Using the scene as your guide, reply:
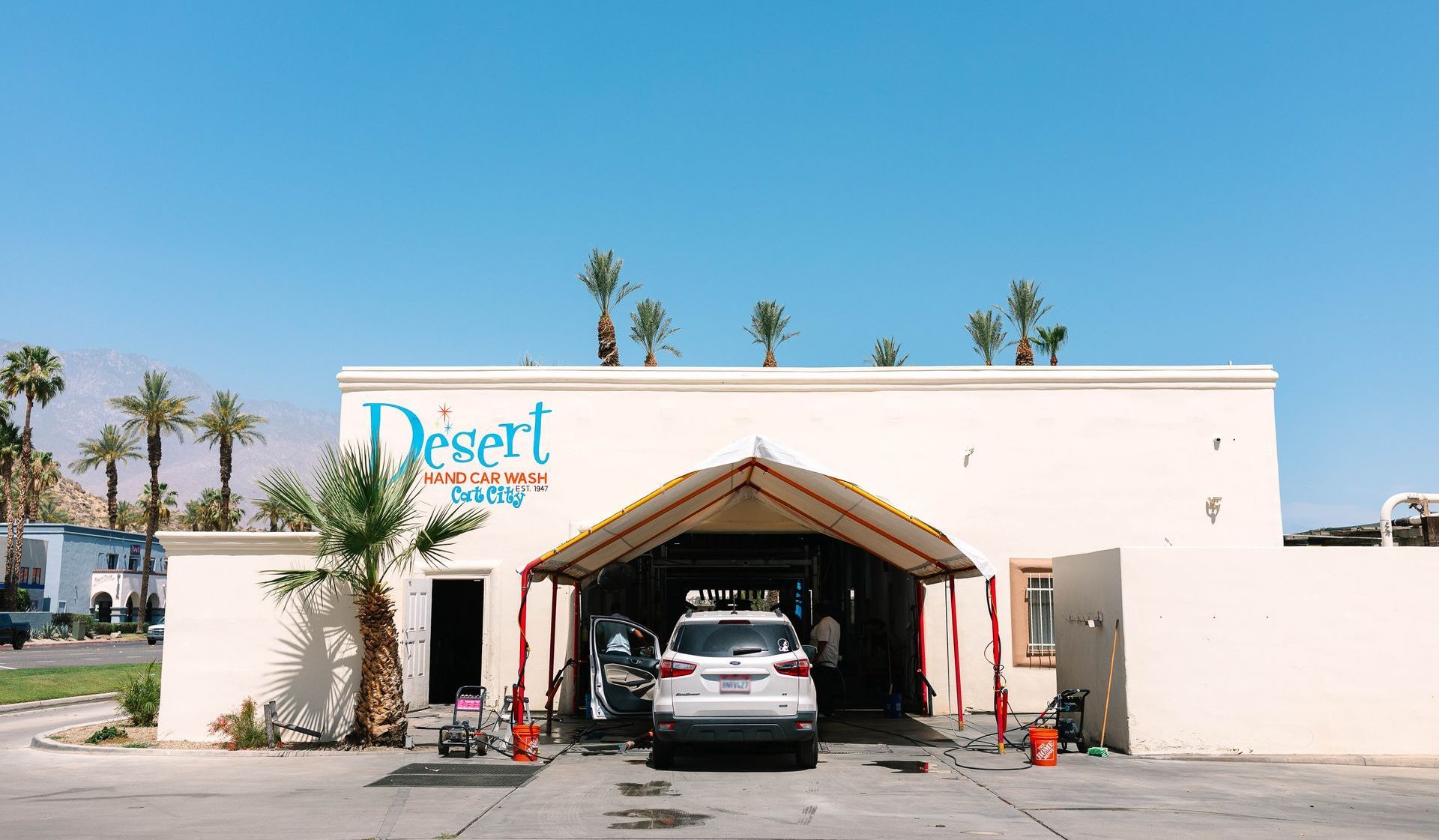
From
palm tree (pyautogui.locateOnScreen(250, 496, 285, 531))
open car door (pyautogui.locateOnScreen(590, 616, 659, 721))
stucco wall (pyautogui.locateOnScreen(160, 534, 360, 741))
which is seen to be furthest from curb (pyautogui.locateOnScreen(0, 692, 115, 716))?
open car door (pyautogui.locateOnScreen(590, 616, 659, 721))

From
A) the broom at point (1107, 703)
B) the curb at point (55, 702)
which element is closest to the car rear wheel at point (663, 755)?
the broom at point (1107, 703)

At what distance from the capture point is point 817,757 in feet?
42.3

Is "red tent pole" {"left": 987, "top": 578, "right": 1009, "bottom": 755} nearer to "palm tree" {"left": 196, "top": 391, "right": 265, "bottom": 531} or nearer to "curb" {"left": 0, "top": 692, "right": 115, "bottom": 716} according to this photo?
"curb" {"left": 0, "top": 692, "right": 115, "bottom": 716}

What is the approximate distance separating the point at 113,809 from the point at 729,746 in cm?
589

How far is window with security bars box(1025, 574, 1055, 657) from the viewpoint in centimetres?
1795

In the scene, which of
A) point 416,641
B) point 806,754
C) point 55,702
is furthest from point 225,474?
point 806,754

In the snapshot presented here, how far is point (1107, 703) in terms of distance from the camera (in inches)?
561

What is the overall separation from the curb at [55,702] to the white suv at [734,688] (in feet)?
44.0

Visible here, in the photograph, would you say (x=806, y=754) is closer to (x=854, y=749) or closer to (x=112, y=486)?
(x=854, y=749)

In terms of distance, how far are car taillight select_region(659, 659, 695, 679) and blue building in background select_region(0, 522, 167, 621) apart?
6294cm

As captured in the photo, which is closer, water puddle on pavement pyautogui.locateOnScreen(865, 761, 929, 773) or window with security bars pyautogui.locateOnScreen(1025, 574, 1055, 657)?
water puddle on pavement pyautogui.locateOnScreen(865, 761, 929, 773)

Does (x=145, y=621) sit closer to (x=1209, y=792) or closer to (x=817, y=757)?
(x=817, y=757)

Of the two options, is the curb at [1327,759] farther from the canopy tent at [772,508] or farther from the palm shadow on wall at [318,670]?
the palm shadow on wall at [318,670]

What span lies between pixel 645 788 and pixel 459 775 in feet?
7.72
